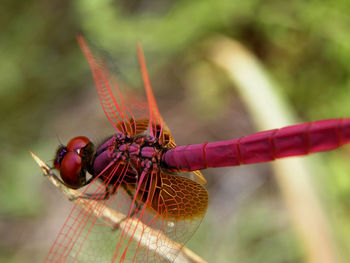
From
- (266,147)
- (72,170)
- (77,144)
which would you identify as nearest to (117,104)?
(77,144)

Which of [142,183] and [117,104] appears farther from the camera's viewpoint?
[117,104]

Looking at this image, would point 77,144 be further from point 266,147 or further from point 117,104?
point 266,147

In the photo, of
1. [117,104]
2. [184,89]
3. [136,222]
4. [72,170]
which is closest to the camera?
[136,222]

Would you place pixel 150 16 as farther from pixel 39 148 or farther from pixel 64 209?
pixel 64 209

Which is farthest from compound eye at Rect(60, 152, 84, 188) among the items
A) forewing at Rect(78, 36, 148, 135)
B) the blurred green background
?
the blurred green background

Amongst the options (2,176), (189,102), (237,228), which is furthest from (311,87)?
(2,176)
